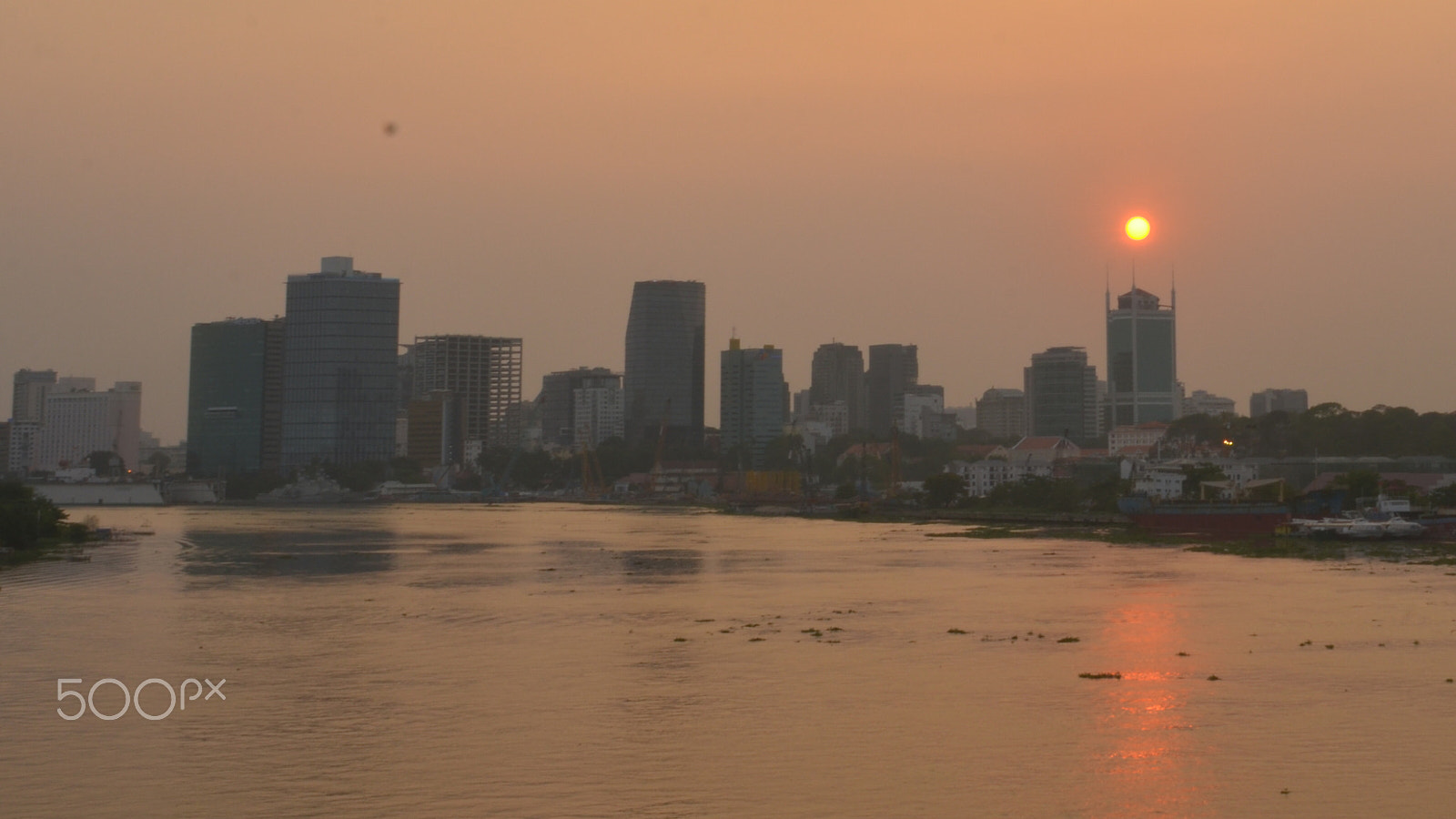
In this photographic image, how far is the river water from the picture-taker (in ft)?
75.2

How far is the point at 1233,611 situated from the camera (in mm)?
49062

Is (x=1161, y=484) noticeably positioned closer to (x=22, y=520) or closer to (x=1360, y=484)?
(x=1360, y=484)

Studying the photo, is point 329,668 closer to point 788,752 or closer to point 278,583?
point 788,752

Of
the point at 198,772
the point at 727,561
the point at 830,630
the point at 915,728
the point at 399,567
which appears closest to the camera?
the point at 198,772

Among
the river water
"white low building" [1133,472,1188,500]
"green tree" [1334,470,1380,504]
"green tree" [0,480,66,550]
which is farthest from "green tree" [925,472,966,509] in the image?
the river water

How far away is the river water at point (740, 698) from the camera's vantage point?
22906mm

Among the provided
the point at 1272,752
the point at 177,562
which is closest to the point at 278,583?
the point at 177,562

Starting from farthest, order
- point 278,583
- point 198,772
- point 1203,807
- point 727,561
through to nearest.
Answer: point 727,561 < point 278,583 < point 198,772 < point 1203,807

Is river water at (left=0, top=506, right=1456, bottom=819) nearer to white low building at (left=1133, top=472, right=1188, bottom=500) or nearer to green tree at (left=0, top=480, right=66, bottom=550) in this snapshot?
green tree at (left=0, top=480, right=66, bottom=550)

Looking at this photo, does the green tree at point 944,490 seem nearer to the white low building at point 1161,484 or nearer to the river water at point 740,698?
the white low building at point 1161,484

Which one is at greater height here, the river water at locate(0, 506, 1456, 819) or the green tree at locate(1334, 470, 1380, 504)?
the green tree at locate(1334, 470, 1380, 504)

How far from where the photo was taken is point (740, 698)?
103 feet

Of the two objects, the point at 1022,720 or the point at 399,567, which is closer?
the point at 1022,720

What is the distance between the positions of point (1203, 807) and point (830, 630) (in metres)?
22.5
